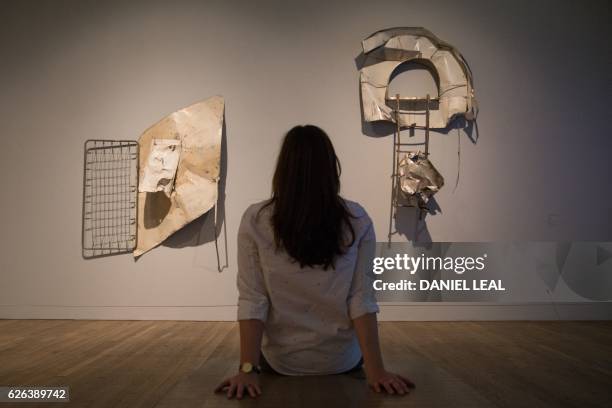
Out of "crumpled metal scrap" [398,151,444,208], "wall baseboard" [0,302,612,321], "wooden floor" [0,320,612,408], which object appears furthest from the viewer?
"wall baseboard" [0,302,612,321]

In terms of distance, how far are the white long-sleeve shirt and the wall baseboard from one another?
7.13 ft

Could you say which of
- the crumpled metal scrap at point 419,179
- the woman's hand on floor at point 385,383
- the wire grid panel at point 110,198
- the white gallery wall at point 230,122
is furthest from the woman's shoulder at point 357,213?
the wire grid panel at point 110,198

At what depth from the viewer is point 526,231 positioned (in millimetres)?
3646

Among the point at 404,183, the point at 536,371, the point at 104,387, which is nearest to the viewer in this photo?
the point at 104,387

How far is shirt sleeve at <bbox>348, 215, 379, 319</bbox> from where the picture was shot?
1.37 meters

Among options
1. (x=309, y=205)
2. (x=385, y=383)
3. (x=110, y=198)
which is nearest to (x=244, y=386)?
(x=385, y=383)

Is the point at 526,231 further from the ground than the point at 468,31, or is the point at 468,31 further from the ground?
the point at 468,31

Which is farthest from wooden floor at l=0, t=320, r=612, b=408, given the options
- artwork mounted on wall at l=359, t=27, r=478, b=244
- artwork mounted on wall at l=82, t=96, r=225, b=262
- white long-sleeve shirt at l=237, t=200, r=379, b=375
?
artwork mounted on wall at l=359, t=27, r=478, b=244

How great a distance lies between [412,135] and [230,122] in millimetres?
1296

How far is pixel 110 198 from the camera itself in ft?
11.7

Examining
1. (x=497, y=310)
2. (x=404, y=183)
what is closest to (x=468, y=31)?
(x=404, y=183)

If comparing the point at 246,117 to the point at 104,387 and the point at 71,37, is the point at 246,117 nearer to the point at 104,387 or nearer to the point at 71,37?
the point at 71,37

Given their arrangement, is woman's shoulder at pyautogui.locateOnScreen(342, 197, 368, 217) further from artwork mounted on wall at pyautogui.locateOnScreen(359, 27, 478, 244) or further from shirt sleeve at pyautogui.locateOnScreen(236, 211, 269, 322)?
artwork mounted on wall at pyautogui.locateOnScreen(359, 27, 478, 244)

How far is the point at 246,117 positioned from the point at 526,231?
7.10ft
